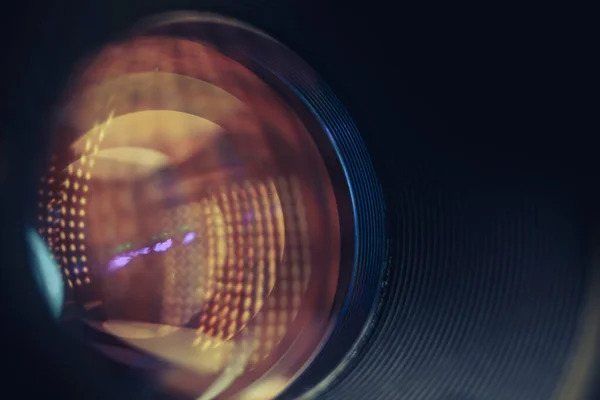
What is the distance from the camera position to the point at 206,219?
1092 mm

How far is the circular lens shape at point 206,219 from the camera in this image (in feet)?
2.97

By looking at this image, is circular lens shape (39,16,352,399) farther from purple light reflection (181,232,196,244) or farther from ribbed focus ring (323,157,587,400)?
ribbed focus ring (323,157,587,400)

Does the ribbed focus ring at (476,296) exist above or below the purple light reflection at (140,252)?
below

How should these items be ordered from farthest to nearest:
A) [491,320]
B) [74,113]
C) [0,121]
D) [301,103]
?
1. [301,103]
2. [491,320]
3. [74,113]
4. [0,121]

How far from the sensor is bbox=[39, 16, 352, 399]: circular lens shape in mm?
905

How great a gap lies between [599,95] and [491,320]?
0.92 feet

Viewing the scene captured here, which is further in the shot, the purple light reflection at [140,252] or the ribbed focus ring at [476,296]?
the purple light reflection at [140,252]

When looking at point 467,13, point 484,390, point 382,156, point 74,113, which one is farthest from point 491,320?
point 74,113

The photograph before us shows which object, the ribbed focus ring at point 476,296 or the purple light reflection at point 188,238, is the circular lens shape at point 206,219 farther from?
the ribbed focus ring at point 476,296

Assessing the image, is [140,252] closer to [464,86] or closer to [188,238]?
[188,238]

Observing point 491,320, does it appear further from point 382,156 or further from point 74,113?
point 74,113

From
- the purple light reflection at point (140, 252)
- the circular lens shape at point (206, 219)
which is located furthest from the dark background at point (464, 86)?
the purple light reflection at point (140, 252)

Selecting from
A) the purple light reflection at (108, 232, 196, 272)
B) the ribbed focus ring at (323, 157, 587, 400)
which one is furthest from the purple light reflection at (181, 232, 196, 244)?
the ribbed focus ring at (323, 157, 587, 400)

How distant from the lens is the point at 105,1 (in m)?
0.50
